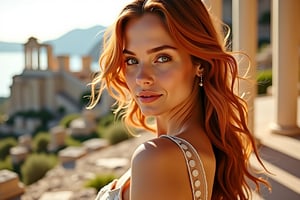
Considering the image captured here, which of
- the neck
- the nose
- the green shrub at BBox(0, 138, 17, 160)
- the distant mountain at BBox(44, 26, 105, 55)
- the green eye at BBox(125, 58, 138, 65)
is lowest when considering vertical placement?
the green shrub at BBox(0, 138, 17, 160)

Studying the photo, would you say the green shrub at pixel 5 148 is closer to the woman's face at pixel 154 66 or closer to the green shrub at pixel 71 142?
the green shrub at pixel 71 142

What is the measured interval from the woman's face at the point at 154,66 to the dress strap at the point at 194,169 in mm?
224

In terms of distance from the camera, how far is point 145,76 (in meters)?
1.70

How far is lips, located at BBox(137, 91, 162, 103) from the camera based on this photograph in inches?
68.2

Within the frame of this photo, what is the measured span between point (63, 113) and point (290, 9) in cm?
2751

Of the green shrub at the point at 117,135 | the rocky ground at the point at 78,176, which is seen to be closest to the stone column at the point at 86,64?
the green shrub at the point at 117,135

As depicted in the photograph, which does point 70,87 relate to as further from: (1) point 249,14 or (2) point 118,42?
(2) point 118,42

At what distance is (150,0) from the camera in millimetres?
1712

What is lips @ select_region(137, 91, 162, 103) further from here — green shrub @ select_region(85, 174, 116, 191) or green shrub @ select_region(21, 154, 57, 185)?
green shrub @ select_region(21, 154, 57, 185)

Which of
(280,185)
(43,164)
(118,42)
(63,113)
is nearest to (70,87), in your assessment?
(63,113)

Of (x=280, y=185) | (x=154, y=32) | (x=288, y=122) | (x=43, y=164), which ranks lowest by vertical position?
(x=43, y=164)

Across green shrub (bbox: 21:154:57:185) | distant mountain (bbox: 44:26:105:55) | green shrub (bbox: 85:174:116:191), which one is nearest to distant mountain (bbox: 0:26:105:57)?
distant mountain (bbox: 44:26:105:55)

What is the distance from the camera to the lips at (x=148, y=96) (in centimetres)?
173

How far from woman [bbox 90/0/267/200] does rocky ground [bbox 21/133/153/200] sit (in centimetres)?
507
